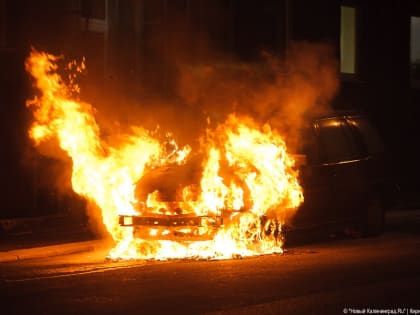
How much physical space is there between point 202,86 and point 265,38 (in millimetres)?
4642

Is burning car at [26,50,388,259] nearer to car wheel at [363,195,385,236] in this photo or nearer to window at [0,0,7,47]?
car wheel at [363,195,385,236]

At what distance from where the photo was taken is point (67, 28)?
19.2 m

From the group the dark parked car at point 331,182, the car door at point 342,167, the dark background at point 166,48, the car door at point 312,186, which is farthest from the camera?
the dark background at point 166,48

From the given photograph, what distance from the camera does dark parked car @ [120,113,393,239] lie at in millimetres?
12906

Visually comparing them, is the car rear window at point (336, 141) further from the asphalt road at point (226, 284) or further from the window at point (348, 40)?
the window at point (348, 40)

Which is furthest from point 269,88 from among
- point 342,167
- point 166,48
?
point 166,48

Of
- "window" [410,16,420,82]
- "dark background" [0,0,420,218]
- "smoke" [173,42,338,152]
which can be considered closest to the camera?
"smoke" [173,42,338,152]

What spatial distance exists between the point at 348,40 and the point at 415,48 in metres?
2.86

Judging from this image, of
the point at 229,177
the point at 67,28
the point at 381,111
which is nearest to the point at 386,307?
the point at 229,177

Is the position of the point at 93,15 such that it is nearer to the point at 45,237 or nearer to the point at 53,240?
the point at 45,237

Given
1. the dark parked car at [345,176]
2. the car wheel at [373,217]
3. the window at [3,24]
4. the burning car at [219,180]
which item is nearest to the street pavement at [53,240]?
the burning car at [219,180]

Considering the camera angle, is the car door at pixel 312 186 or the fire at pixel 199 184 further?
the car door at pixel 312 186

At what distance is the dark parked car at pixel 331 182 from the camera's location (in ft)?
42.3

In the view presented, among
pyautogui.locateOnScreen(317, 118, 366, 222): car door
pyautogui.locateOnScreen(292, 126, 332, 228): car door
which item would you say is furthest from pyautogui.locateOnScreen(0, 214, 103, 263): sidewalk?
pyautogui.locateOnScreen(317, 118, 366, 222): car door
